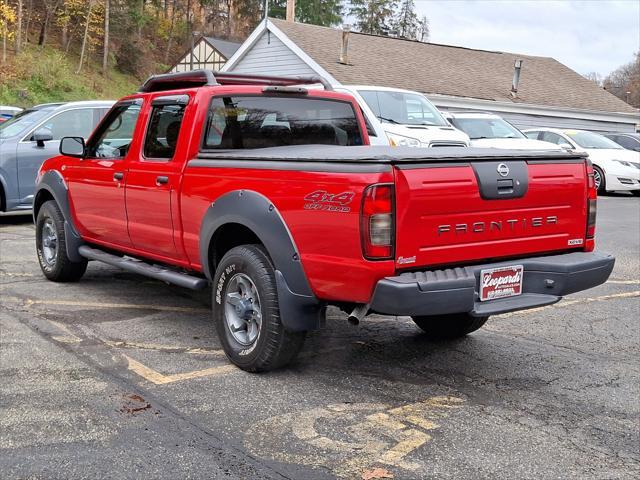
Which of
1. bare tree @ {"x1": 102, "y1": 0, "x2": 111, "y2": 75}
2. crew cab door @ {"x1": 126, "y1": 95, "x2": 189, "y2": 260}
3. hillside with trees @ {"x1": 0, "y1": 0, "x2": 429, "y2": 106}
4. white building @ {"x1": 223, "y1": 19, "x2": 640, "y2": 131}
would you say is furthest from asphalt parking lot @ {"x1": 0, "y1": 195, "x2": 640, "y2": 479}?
bare tree @ {"x1": 102, "y1": 0, "x2": 111, "y2": 75}

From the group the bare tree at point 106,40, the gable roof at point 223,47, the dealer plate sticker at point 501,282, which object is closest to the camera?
the dealer plate sticker at point 501,282

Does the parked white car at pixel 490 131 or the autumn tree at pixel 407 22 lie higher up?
the autumn tree at pixel 407 22

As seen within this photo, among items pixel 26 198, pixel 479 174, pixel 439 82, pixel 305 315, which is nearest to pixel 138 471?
pixel 305 315

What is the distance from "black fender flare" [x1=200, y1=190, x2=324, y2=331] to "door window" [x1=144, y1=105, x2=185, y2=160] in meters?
1.15

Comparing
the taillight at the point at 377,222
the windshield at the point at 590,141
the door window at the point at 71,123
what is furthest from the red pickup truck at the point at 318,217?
the windshield at the point at 590,141

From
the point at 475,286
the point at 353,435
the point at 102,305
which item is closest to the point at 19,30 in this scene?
the point at 102,305

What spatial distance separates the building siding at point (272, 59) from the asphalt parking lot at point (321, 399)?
64.8 ft

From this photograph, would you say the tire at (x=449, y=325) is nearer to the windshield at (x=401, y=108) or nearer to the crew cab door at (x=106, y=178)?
the crew cab door at (x=106, y=178)

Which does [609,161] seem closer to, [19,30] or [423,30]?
[19,30]

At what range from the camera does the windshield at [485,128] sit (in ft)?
56.1

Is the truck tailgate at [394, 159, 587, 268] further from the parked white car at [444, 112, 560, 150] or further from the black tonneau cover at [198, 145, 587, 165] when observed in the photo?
the parked white car at [444, 112, 560, 150]

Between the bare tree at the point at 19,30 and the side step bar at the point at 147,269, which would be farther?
the bare tree at the point at 19,30

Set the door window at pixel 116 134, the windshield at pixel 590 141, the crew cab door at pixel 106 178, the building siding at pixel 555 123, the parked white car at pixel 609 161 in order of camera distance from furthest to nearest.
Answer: the building siding at pixel 555 123 → the windshield at pixel 590 141 → the parked white car at pixel 609 161 → the door window at pixel 116 134 → the crew cab door at pixel 106 178

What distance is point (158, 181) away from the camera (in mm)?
5438
